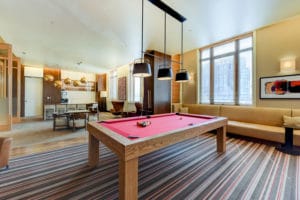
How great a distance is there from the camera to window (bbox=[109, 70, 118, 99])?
10.7 meters

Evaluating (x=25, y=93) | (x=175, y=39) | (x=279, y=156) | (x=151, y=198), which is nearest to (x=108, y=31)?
(x=175, y=39)

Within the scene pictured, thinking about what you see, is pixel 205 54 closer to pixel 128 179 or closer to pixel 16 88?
pixel 128 179

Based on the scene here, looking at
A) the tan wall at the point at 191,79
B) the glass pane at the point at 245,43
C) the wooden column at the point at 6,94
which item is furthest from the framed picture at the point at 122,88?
the glass pane at the point at 245,43

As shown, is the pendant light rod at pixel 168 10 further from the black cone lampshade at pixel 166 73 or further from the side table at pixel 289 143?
the side table at pixel 289 143

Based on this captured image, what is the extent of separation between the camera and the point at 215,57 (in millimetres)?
5734

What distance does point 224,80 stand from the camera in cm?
547

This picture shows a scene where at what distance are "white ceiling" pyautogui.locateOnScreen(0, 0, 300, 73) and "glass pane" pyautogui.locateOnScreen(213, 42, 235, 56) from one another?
806 millimetres

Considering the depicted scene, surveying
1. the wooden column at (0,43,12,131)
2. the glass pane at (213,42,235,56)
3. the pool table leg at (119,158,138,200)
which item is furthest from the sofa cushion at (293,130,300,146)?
the wooden column at (0,43,12,131)

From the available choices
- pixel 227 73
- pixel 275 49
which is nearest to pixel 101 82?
pixel 227 73

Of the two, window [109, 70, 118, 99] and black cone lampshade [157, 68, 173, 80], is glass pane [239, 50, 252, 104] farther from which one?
window [109, 70, 118, 99]

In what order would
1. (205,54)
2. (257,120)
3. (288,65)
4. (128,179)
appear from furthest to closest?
(205,54) → (257,120) → (288,65) → (128,179)

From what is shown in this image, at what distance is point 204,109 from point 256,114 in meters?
1.65

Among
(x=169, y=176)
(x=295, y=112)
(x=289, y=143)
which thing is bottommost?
(x=169, y=176)

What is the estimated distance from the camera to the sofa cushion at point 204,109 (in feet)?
17.5
